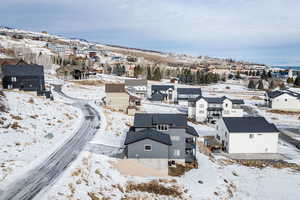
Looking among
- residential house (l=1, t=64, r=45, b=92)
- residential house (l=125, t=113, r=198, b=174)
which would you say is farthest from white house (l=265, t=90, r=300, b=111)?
residential house (l=1, t=64, r=45, b=92)

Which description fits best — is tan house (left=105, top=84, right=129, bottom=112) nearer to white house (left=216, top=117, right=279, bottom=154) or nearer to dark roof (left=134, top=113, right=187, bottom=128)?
dark roof (left=134, top=113, right=187, bottom=128)

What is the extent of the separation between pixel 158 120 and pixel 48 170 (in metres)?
14.8

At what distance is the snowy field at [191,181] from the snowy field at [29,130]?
4.88 metres

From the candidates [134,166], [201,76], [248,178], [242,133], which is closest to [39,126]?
[134,166]

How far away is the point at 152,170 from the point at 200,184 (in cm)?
567

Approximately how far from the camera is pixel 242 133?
36.2 meters

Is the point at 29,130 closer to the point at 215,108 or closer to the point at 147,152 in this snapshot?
the point at 147,152

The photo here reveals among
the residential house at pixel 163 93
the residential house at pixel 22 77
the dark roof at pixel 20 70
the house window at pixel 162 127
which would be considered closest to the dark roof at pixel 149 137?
the house window at pixel 162 127

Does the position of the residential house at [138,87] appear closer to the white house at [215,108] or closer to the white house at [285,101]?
the white house at [215,108]

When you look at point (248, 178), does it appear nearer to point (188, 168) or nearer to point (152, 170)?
point (188, 168)

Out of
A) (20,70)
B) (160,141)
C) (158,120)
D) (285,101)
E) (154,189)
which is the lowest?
(154,189)

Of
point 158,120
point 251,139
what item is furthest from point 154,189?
point 251,139

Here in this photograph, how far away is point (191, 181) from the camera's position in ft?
79.7

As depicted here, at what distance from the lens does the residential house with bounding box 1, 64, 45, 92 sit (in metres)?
50.8
